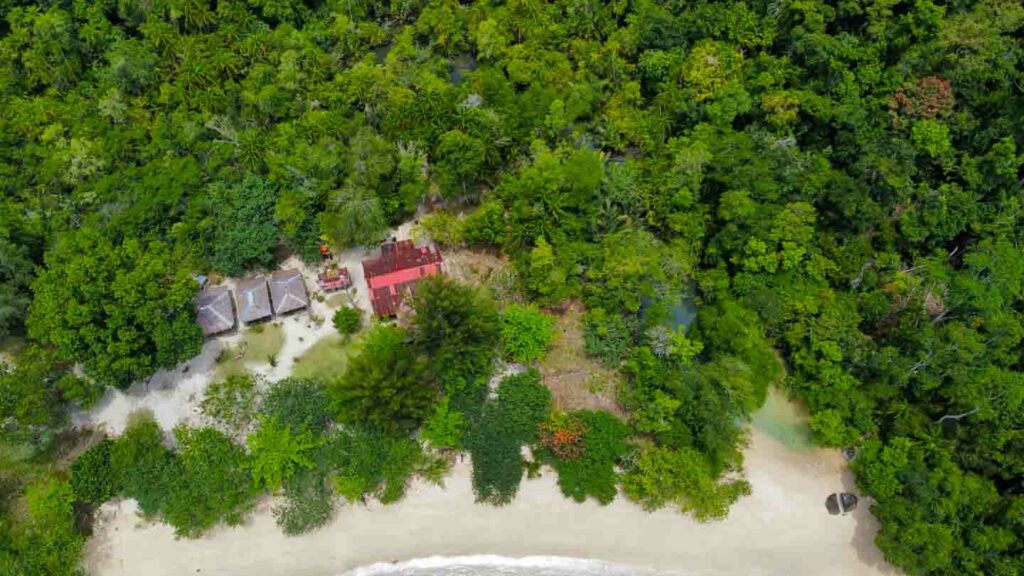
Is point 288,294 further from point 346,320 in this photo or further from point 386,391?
point 386,391

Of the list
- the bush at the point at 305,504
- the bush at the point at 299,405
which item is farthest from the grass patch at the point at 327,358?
the bush at the point at 305,504

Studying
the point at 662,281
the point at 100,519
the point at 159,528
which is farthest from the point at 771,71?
the point at 100,519

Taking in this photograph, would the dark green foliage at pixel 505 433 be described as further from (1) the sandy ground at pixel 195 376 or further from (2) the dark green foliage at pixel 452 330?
(1) the sandy ground at pixel 195 376

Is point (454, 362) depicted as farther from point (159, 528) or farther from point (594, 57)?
point (594, 57)

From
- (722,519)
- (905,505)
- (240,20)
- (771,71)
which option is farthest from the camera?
(240,20)

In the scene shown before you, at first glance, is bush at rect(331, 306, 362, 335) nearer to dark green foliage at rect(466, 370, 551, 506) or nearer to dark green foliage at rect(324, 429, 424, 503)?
dark green foliage at rect(324, 429, 424, 503)

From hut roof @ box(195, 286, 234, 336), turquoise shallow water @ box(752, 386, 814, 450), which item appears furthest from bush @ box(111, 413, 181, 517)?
turquoise shallow water @ box(752, 386, 814, 450)

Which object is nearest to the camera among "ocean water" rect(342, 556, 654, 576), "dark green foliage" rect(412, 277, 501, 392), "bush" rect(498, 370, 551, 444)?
"ocean water" rect(342, 556, 654, 576)
